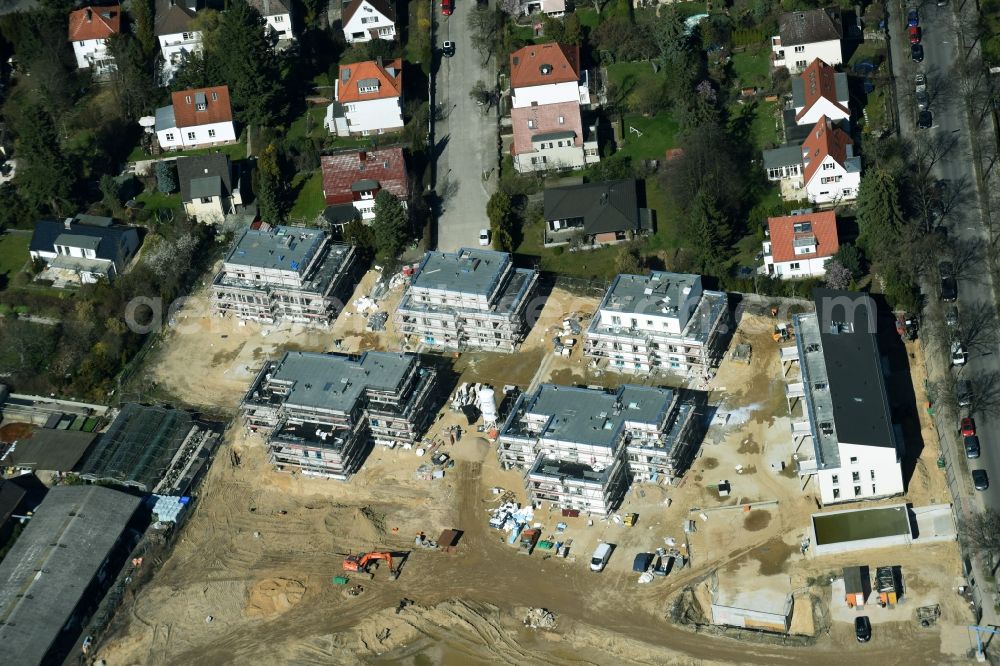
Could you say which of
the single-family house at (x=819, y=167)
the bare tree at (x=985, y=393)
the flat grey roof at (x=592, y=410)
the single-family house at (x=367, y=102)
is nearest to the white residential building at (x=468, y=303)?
the flat grey roof at (x=592, y=410)

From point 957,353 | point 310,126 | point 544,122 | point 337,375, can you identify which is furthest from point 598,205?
point 957,353

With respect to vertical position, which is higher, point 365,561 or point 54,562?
point 365,561

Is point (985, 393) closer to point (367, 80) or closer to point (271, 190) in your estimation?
point (271, 190)

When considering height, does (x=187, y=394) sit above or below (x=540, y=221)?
below

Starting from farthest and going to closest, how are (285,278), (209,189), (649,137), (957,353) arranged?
A: (209,189)
(649,137)
(285,278)
(957,353)

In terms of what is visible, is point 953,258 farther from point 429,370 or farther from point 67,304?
point 67,304

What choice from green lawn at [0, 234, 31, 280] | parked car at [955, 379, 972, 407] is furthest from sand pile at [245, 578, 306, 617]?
parked car at [955, 379, 972, 407]

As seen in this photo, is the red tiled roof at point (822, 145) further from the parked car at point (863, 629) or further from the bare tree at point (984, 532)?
the parked car at point (863, 629)

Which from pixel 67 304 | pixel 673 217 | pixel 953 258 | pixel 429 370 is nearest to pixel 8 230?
pixel 67 304
